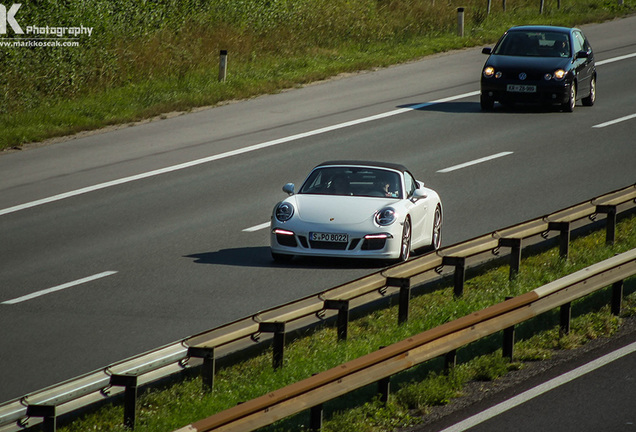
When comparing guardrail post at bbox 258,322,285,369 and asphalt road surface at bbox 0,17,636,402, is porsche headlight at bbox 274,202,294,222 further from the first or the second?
guardrail post at bbox 258,322,285,369

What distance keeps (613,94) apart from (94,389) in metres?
23.3

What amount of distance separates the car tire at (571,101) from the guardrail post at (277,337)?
59.1ft

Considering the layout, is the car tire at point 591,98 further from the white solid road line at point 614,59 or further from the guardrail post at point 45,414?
the guardrail post at point 45,414

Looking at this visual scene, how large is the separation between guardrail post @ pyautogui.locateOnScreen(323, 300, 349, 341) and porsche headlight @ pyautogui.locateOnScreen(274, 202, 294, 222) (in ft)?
14.0

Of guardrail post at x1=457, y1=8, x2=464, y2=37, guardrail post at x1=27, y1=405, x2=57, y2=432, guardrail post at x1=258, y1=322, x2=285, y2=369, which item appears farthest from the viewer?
guardrail post at x1=457, y1=8, x2=464, y2=37

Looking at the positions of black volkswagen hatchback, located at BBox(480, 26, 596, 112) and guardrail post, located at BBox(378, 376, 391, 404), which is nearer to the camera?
guardrail post, located at BBox(378, 376, 391, 404)

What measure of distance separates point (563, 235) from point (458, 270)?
84.7 inches

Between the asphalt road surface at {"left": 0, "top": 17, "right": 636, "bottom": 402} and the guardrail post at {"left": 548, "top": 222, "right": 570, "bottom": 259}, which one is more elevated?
the guardrail post at {"left": 548, "top": 222, "right": 570, "bottom": 259}

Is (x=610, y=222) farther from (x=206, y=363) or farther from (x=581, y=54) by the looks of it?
(x=581, y=54)

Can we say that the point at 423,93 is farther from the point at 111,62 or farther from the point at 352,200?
the point at 352,200

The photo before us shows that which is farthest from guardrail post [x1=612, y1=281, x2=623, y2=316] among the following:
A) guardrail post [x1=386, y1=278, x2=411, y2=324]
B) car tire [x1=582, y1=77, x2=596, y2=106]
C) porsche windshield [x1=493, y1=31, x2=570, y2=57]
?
car tire [x1=582, y1=77, x2=596, y2=106]

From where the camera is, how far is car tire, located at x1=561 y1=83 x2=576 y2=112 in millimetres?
26750

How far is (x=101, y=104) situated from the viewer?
26.3 m

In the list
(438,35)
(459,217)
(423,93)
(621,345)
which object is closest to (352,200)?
(459,217)
